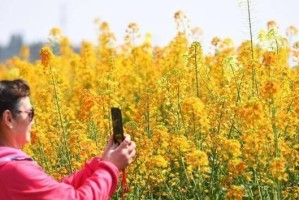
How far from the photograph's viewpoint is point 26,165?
251 cm

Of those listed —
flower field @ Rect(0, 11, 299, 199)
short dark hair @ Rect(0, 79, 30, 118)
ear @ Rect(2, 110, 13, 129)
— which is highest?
short dark hair @ Rect(0, 79, 30, 118)

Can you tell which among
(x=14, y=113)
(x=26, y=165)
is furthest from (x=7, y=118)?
(x=26, y=165)

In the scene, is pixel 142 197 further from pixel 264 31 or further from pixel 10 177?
pixel 10 177

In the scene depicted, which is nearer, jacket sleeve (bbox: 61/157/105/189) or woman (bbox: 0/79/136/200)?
woman (bbox: 0/79/136/200)

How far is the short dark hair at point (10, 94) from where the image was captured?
8.43 feet

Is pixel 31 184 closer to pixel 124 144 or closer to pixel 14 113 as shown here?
pixel 14 113

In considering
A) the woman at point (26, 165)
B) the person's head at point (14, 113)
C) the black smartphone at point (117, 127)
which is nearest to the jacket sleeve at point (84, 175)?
the woman at point (26, 165)

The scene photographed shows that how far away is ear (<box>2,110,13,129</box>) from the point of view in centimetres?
258

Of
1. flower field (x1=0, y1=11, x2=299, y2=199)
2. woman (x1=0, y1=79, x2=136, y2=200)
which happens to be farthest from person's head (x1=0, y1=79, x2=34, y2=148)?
flower field (x1=0, y1=11, x2=299, y2=199)

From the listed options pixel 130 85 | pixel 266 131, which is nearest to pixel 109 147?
pixel 266 131

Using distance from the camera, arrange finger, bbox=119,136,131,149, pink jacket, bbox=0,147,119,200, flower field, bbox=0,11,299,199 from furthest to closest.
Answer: flower field, bbox=0,11,299,199, finger, bbox=119,136,131,149, pink jacket, bbox=0,147,119,200

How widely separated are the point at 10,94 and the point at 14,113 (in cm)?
7

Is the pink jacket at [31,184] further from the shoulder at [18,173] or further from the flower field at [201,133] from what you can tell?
the flower field at [201,133]

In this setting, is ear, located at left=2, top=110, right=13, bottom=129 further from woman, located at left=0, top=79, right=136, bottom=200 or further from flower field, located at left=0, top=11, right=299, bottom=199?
flower field, located at left=0, top=11, right=299, bottom=199
